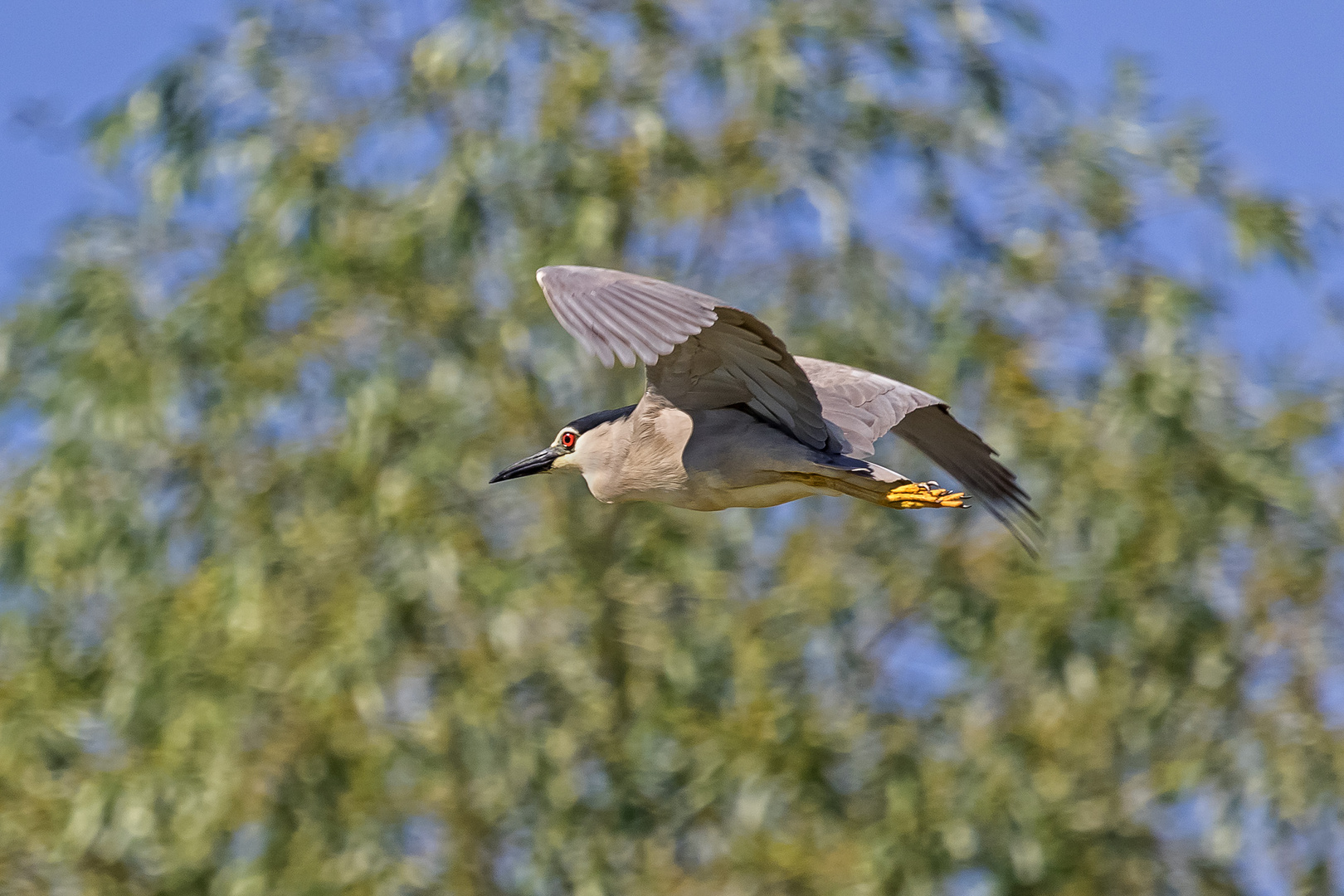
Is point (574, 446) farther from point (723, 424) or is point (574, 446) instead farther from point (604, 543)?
point (604, 543)

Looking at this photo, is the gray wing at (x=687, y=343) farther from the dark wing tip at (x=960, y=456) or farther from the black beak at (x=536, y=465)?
the dark wing tip at (x=960, y=456)

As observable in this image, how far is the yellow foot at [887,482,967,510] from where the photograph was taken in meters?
5.11

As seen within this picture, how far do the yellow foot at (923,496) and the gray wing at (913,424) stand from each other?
0.16 m

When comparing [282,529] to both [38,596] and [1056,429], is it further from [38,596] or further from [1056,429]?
[1056,429]

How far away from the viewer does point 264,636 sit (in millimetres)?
8484

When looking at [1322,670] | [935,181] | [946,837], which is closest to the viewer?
[946,837]

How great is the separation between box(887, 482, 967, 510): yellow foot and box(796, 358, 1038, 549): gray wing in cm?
16

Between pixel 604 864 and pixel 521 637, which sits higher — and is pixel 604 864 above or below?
below

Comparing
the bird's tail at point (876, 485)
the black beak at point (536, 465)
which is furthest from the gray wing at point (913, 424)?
the black beak at point (536, 465)

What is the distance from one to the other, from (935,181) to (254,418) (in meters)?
3.30

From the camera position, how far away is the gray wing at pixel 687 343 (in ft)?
14.5

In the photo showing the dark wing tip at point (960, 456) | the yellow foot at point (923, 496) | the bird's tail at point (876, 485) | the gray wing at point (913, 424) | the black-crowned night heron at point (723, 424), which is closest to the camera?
the black-crowned night heron at point (723, 424)

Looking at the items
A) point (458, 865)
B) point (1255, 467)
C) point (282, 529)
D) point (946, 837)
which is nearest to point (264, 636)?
point (282, 529)

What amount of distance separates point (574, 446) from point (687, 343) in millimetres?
791
